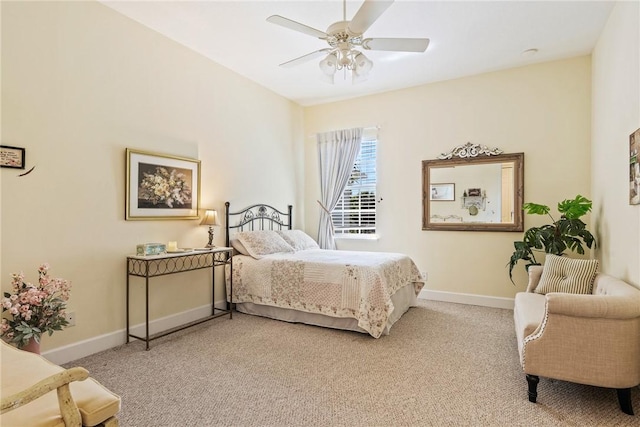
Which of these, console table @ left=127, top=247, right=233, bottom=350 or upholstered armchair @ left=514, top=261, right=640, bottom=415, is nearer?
upholstered armchair @ left=514, top=261, right=640, bottom=415

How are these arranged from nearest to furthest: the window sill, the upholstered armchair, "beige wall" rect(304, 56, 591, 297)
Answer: the upholstered armchair < "beige wall" rect(304, 56, 591, 297) < the window sill

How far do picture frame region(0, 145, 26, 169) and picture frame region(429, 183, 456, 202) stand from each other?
4276 mm

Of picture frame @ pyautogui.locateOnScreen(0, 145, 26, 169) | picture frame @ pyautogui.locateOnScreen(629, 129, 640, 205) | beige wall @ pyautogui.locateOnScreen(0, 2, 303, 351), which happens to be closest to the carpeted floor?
beige wall @ pyautogui.locateOnScreen(0, 2, 303, 351)

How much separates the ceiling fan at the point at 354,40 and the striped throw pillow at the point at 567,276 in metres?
2.19

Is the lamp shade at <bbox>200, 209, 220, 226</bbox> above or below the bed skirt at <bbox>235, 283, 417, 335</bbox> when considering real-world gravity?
above

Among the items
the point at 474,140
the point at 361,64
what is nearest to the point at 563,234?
the point at 474,140

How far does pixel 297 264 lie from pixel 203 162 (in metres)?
1.58

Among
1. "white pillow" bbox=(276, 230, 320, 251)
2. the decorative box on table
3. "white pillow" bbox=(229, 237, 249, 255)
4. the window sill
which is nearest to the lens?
the decorative box on table

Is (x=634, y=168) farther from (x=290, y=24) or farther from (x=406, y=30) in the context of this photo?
(x=290, y=24)

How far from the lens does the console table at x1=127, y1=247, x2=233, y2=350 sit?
2947mm

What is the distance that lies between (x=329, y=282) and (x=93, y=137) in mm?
2468

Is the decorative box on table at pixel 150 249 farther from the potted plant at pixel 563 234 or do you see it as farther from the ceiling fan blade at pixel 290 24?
the potted plant at pixel 563 234

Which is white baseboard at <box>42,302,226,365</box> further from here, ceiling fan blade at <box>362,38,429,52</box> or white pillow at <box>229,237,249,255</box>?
ceiling fan blade at <box>362,38,429,52</box>

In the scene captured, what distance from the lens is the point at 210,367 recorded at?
2562mm
